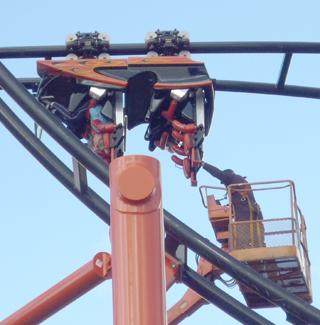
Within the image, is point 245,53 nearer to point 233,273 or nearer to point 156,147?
point 156,147

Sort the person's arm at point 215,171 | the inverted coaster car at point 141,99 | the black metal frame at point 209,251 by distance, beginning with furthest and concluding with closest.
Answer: the person's arm at point 215,171 → the inverted coaster car at point 141,99 → the black metal frame at point 209,251

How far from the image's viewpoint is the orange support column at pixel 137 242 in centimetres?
402

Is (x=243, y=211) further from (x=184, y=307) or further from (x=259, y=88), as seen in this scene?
(x=259, y=88)

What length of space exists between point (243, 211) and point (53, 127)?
391 cm

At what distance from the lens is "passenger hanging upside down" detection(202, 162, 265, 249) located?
33.1 feet

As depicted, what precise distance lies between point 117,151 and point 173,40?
1.01 m

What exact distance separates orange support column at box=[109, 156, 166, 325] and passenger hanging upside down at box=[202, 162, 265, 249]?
5829 mm

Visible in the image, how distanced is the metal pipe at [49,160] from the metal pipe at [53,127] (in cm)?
28

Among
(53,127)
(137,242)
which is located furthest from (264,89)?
(137,242)

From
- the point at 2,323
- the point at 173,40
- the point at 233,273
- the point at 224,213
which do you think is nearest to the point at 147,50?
the point at 173,40

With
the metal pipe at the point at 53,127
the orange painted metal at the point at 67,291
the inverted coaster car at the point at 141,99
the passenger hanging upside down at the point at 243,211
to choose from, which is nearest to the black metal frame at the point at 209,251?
the metal pipe at the point at 53,127

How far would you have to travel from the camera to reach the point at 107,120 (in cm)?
905

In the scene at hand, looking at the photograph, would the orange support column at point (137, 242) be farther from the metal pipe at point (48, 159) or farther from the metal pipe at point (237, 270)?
the metal pipe at point (48, 159)

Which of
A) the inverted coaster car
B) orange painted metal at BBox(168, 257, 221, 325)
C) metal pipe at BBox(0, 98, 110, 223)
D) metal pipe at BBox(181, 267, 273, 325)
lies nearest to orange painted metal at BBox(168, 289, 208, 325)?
orange painted metal at BBox(168, 257, 221, 325)
